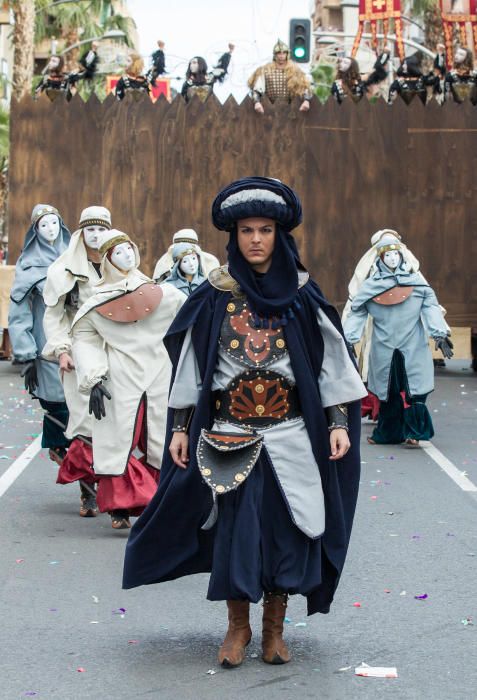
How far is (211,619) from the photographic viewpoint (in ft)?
21.8

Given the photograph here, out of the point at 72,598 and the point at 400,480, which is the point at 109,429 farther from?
the point at 400,480

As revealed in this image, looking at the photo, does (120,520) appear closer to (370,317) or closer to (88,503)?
(88,503)

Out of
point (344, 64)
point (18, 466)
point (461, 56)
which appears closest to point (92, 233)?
point (18, 466)

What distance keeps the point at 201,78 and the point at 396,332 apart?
32.7 ft

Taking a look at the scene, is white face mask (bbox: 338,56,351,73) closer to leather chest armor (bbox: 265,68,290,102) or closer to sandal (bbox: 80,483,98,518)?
leather chest armor (bbox: 265,68,290,102)

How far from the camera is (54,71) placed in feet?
75.6

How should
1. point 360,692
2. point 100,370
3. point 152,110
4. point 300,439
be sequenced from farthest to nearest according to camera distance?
point 152,110 → point 100,370 → point 300,439 → point 360,692

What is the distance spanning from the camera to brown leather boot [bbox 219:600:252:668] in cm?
571

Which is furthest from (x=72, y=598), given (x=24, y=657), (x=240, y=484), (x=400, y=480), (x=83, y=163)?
(x=83, y=163)

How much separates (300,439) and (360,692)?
1.01m

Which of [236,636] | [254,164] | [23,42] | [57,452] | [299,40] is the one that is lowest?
[57,452]

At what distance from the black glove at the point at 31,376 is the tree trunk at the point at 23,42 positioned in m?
27.5

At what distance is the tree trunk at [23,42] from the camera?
37.1 meters

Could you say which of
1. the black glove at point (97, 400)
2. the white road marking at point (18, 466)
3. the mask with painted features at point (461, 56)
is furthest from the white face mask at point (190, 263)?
the mask with painted features at point (461, 56)
